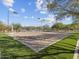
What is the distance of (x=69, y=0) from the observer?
1419cm

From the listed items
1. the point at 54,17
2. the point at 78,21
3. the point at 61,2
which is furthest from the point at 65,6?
the point at 78,21

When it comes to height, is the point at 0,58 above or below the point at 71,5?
below

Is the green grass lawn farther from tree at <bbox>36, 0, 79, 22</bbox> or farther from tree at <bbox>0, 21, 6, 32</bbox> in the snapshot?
tree at <bbox>0, 21, 6, 32</bbox>

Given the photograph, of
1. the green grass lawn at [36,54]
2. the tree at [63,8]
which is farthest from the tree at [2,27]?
the tree at [63,8]

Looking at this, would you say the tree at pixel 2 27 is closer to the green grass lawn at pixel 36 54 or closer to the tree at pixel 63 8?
the green grass lawn at pixel 36 54

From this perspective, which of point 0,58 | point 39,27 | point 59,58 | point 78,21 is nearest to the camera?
point 0,58

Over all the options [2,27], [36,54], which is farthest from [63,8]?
[2,27]

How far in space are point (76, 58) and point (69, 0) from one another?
3.92 m

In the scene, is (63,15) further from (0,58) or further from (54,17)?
(0,58)

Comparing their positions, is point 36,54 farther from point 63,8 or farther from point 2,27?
point 2,27

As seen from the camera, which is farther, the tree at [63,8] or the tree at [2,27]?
the tree at [2,27]

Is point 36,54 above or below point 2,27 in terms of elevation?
below

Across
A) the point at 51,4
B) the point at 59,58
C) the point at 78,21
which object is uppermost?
the point at 51,4

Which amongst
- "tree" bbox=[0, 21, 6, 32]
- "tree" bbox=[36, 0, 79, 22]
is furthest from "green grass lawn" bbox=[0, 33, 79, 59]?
"tree" bbox=[0, 21, 6, 32]
